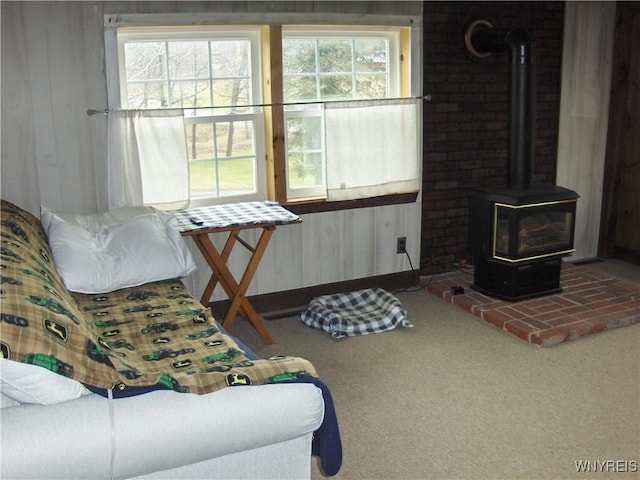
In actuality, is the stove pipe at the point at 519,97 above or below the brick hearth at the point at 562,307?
above

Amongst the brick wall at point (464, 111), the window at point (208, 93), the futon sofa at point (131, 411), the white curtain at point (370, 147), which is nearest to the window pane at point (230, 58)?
the window at point (208, 93)

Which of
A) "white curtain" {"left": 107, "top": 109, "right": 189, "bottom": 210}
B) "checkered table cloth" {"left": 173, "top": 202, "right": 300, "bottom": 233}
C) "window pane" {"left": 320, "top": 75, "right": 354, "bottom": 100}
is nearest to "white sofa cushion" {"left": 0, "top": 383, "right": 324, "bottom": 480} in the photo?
"checkered table cloth" {"left": 173, "top": 202, "right": 300, "bottom": 233}

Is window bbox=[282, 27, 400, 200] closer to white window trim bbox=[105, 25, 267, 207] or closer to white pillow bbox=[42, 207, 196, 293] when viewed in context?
white window trim bbox=[105, 25, 267, 207]

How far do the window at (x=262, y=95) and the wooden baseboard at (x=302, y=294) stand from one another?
2.08 feet

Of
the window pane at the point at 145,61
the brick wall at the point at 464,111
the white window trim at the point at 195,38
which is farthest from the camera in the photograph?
the brick wall at the point at 464,111

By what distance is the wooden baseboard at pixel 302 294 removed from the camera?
4475 millimetres

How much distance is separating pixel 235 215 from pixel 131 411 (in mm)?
2159

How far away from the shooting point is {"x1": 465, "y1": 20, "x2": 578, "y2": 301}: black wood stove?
14.2 feet

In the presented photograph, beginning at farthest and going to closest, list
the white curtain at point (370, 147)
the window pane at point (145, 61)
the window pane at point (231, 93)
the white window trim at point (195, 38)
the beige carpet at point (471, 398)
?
the white curtain at point (370, 147) < the window pane at point (231, 93) < the window pane at point (145, 61) < the white window trim at point (195, 38) < the beige carpet at point (471, 398)

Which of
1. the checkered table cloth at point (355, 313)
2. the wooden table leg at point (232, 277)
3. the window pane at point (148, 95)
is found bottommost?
the checkered table cloth at point (355, 313)

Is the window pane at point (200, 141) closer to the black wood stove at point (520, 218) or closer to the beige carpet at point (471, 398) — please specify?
the beige carpet at point (471, 398)

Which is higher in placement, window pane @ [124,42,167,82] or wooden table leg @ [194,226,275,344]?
window pane @ [124,42,167,82]

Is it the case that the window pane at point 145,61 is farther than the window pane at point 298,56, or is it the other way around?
the window pane at point 298,56

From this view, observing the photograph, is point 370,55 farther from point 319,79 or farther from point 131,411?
point 131,411
